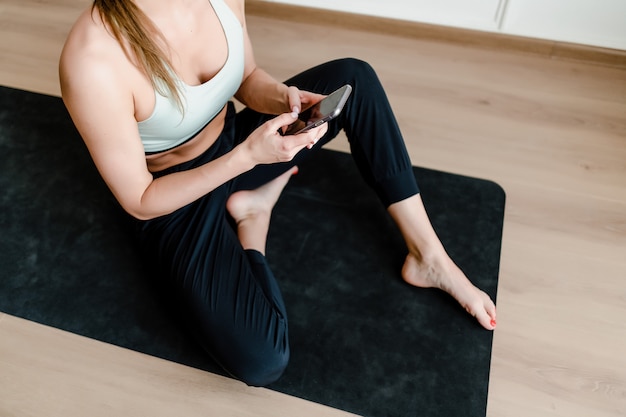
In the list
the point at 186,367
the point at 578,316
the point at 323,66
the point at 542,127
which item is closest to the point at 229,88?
the point at 323,66

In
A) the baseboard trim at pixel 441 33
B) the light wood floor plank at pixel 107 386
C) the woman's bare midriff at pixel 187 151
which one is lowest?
the light wood floor plank at pixel 107 386

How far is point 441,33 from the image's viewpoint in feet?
6.79

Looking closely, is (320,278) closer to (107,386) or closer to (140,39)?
(107,386)

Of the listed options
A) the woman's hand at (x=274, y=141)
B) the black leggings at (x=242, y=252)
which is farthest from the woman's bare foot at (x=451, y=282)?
the woman's hand at (x=274, y=141)

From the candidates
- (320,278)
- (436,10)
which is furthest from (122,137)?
(436,10)

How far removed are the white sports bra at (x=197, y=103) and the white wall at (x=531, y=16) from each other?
1.04 metres

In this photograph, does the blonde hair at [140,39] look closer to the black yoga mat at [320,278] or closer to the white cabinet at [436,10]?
the black yoga mat at [320,278]

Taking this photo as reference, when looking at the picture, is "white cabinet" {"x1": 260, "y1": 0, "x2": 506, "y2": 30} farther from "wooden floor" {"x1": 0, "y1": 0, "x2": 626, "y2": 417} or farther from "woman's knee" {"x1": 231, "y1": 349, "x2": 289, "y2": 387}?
"woman's knee" {"x1": 231, "y1": 349, "x2": 289, "y2": 387}

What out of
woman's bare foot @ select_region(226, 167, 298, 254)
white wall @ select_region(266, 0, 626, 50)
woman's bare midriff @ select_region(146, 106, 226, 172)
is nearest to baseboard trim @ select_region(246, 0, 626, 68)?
white wall @ select_region(266, 0, 626, 50)

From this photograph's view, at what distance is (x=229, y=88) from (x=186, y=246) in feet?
1.13

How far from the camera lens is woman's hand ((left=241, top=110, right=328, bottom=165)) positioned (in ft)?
3.35

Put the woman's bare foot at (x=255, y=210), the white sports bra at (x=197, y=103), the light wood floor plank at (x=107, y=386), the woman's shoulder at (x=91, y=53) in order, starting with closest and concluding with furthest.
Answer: the woman's shoulder at (x=91, y=53) < the white sports bra at (x=197, y=103) < the light wood floor plank at (x=107, y=386) < the woman's bare foot at (x=255, y=210)

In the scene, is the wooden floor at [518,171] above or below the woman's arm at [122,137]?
below

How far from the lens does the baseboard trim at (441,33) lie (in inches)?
77.4
